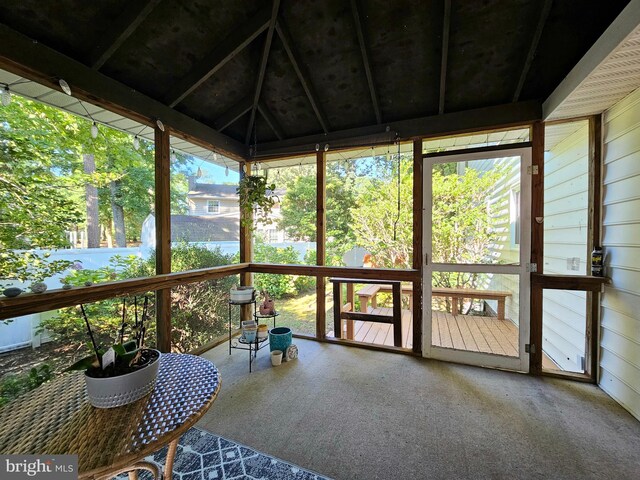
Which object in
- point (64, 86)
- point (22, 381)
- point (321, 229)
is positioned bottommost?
point (22, 381)

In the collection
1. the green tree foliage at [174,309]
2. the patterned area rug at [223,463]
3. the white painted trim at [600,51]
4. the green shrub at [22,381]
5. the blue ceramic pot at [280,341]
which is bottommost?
the patterned area rug at [223,463]

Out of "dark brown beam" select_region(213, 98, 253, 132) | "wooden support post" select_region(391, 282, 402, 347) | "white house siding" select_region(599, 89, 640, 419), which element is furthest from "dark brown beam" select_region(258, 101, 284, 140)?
"white house siding" select_region(599, 89, 640, 419)

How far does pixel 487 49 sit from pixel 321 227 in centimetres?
244

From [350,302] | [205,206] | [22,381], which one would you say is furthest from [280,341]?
[22,381]

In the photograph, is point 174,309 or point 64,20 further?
point 174,309

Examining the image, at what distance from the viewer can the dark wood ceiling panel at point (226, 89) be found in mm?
2742

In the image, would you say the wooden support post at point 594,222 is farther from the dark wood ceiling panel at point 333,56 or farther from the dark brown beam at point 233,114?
the dark brown beam at point 233,114

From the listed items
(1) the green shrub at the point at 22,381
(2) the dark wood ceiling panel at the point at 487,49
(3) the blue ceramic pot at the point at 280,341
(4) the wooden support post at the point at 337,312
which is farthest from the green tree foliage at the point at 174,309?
(2) the dark wood ceiling panel at the point at 487,49

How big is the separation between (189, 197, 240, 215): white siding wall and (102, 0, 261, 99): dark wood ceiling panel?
4.01 ft

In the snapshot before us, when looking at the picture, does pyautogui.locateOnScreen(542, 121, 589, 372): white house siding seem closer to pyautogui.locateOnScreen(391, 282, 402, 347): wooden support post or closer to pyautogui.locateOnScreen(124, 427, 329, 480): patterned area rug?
pyautogui.locateOnScreen(391, 282, 402, 347): wooden support post

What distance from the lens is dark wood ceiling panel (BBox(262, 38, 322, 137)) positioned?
2.81 meters

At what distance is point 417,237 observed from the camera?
10.1 ft

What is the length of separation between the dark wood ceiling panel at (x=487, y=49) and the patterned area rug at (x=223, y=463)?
347cm

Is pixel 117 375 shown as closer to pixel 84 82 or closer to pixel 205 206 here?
pixel 84 82
